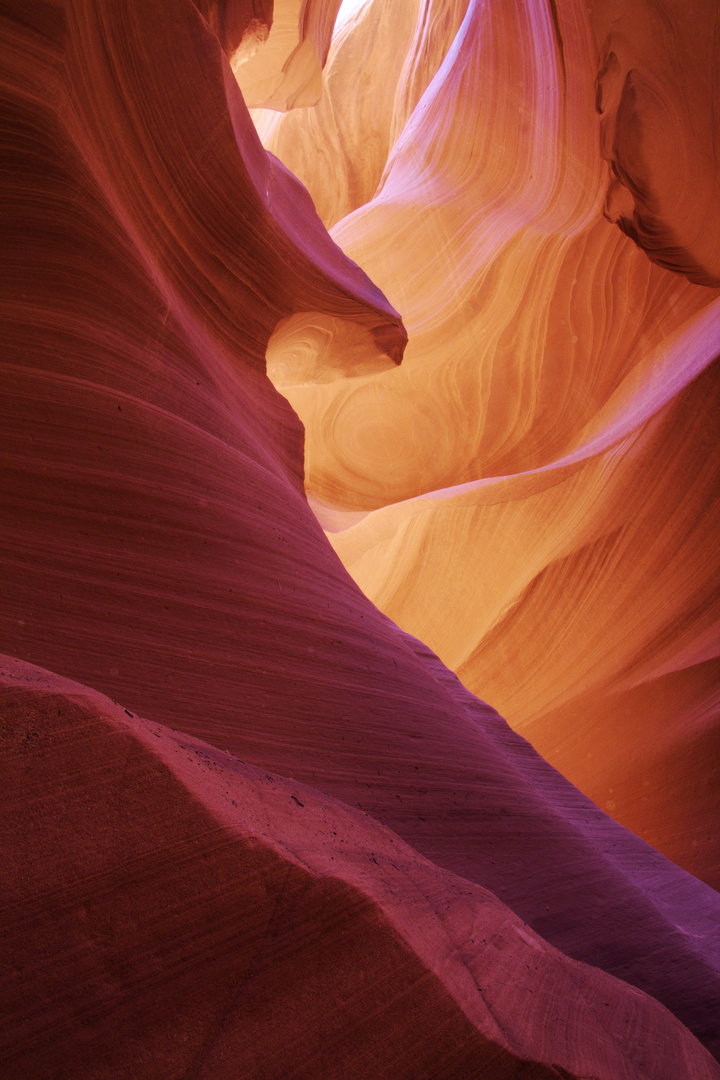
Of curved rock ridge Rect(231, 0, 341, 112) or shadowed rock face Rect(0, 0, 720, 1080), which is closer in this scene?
shadowed rock face Rect(0, 0, 720, 1080)

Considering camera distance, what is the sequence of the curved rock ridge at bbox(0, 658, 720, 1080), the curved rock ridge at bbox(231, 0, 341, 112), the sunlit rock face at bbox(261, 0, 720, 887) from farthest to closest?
the curved rock ridge at bbox(231, 0, 341, 112) < the sunlit rock face at bbox(261, 0, 720, 887) < the curved rock ridge at bbox(0, 658, 720, 1080)

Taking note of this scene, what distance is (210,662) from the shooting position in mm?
1650

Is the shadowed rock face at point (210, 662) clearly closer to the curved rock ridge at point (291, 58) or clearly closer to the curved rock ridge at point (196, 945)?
the curved rock ridge at point (196, 945)

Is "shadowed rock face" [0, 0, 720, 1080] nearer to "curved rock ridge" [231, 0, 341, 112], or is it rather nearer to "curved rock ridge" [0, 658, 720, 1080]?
"curved rock ridge" [0, 658, 720, 1080]

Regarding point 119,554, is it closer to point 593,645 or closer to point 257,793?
point 257,793

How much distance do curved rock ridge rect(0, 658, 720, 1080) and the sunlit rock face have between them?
3.20 metres

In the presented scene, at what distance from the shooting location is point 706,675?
12.9ft

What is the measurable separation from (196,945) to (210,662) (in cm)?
80

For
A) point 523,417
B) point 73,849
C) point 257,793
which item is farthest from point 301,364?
point 73,849

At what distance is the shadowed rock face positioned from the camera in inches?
35.3

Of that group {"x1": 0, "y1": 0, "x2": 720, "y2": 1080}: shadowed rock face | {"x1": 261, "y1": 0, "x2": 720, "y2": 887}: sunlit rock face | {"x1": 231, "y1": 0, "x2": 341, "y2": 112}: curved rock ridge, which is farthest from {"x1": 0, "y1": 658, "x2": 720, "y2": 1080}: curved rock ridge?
{"x1": 231, "y1": 0, "x2": 341, "y2": 112}: curved rock ridge

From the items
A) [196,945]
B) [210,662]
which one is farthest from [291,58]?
[196,945]

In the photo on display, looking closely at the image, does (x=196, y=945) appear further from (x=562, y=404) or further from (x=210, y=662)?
(x=562, y=404)

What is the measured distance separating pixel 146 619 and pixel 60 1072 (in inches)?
37.4
